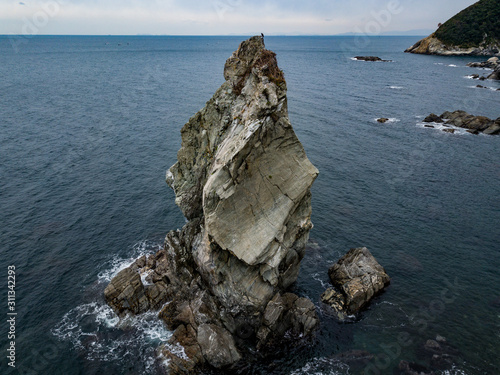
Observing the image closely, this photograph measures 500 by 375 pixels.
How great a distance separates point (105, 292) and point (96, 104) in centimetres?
9604

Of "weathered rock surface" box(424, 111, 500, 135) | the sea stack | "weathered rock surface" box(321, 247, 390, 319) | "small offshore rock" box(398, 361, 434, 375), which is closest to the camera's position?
"small offshore rock" box(398, 361, 434, 375)

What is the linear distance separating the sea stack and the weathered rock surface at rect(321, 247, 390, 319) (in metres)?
4.45

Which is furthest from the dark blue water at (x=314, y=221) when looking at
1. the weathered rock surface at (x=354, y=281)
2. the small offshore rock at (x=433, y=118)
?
the small offshore rock at (x=433, y=118)

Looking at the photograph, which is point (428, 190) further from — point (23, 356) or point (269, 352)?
point (23, 356)

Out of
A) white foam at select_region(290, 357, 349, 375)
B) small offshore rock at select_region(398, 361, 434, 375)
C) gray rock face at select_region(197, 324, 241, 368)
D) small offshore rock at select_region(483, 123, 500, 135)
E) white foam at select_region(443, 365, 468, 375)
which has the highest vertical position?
small offshore rock at select_region(483, 123, 500, 135)

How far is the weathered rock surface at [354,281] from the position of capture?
3828cm

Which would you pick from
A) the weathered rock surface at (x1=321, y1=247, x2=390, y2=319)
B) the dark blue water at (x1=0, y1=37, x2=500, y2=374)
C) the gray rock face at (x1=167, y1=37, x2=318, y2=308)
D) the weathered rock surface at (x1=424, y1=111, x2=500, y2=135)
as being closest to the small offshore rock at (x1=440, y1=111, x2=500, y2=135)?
the weathered rock surface at (x1=424, y1=111, x2=500, y2=135)

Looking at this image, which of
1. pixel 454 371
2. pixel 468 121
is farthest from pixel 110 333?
pixel 468 121

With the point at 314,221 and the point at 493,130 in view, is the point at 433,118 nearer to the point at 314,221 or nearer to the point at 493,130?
the point at 493,130

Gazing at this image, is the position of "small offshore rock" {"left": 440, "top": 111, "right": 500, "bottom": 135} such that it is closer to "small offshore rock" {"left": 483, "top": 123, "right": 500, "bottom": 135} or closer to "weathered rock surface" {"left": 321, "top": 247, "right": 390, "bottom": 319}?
"small offshore rock" {"left": 483, "top": 123, "right": 500, "bottom": 135}

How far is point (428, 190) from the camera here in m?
61.5

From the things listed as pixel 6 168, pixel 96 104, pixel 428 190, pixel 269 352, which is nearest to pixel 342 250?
pixel 269 352

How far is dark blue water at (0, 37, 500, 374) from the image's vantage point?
34.1m

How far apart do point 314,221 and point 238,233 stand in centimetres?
2489
